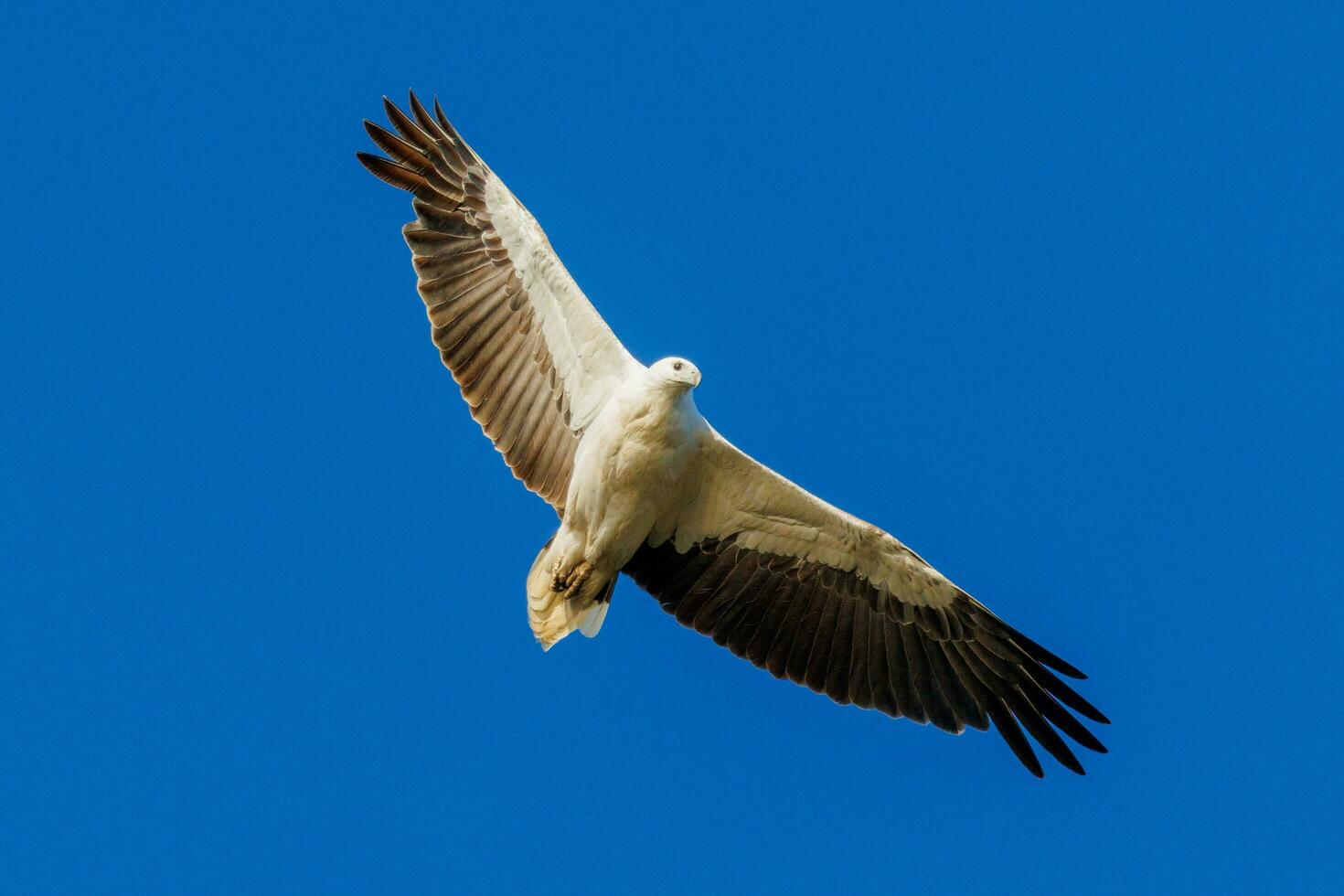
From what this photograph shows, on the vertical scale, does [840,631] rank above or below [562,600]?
above

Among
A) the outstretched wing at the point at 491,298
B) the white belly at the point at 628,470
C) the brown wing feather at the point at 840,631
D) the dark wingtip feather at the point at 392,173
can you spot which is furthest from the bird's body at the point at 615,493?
the dark wingtip feather at the point at 392,173

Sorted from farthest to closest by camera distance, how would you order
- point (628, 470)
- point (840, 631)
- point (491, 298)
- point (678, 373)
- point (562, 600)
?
point (840, 631), point (491, 298), point (562, 600), point (628, 470), point (678, 373)

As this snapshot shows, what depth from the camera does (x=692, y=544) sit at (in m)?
11.8

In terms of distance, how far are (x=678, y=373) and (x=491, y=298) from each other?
2038 mm

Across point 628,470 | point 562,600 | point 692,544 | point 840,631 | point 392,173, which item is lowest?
point 562,600

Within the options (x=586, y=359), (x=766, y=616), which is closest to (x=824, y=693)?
(x=766, y=616)

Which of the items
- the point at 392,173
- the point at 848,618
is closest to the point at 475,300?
the point at 392,173

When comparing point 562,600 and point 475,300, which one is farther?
point 475,300

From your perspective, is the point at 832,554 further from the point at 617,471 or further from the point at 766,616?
the point at 617,471

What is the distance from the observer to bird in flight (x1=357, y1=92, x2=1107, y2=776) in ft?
37.7

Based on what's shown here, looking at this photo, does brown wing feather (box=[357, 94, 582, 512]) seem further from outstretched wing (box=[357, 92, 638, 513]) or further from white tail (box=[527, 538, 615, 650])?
white tail (box=[527, 538, 615, 650])

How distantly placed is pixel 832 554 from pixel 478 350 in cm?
319

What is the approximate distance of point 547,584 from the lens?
11.4 metres

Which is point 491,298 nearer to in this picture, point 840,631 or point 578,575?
point 578,575
